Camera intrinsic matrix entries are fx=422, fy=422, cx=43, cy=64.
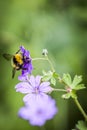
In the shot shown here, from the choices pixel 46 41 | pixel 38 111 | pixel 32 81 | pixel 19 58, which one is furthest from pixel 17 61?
pixel 46 41

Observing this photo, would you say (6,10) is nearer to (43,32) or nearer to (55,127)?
(43,32)

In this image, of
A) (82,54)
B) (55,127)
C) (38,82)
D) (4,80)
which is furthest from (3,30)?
(38,82)

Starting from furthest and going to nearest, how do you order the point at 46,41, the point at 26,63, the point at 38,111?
the point at 46,41 → the point at 26,63 → the point at 38,111

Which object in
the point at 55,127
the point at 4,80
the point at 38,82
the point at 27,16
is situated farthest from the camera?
the point at 27,16

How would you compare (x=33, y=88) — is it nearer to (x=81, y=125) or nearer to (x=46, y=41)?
(x=81, y=125)

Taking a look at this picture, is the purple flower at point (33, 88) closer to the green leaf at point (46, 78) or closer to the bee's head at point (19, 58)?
the green leaf at point (46, 78)
